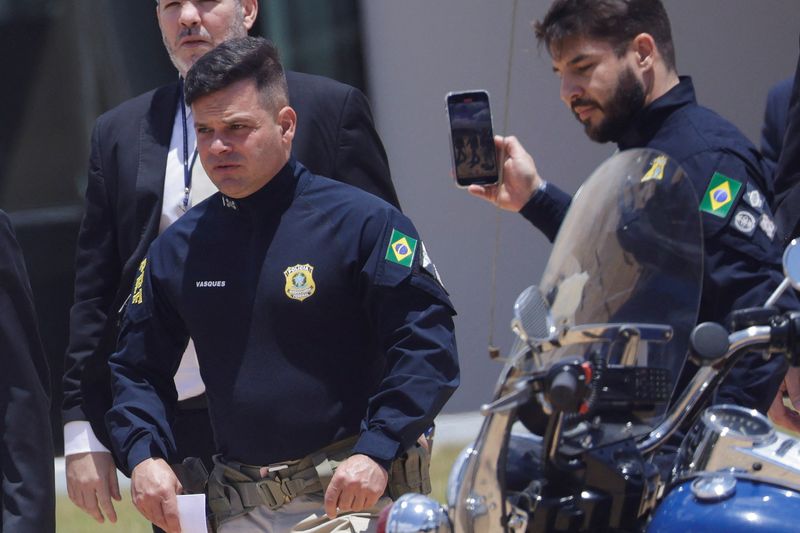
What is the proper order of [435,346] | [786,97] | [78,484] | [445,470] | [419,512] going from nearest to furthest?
[419,512] → [435,346] → [78,484] → [786,97] → [445,470]

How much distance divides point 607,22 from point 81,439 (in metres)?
1.60

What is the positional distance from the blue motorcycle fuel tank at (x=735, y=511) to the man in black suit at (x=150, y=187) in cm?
172

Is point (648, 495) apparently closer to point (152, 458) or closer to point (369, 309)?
point (369, 309)

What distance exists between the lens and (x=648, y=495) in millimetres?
2430

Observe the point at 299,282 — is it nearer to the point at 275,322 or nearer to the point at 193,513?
the point at 275,322

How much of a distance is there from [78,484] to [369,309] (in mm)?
985

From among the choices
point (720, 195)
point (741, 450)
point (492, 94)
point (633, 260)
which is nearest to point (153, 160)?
point (720, 195)

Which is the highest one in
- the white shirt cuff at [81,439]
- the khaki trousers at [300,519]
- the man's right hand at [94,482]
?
the khaki trousers at [300,519]

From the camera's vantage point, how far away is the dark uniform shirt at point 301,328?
3303 millimetres

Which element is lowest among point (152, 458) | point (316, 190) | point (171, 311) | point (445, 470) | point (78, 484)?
point (445, 470)

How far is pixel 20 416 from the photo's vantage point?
380 centimetres

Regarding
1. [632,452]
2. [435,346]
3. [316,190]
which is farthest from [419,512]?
[316,190]

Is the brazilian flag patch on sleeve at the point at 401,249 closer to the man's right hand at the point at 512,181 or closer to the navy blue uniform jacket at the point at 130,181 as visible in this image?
the man's right hand at the point at 512,181

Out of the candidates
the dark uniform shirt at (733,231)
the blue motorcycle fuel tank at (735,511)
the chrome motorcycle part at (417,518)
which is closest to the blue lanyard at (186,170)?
the dark uniform shirt at (733,231)
